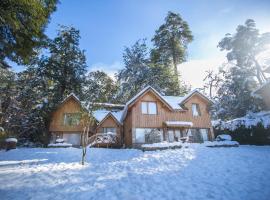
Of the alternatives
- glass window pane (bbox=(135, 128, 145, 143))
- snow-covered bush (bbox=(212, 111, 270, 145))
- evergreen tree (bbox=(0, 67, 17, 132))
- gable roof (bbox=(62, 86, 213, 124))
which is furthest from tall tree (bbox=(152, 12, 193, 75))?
evergreen tree (bbox=(0, 67, 17, 132))

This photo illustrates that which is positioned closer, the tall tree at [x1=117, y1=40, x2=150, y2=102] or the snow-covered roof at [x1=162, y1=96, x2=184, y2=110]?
the snow-covered roof at [x1=162, y1=96, x2=184, y2=110]

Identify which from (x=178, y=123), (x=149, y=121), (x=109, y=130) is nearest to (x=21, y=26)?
(x=149, y=121)

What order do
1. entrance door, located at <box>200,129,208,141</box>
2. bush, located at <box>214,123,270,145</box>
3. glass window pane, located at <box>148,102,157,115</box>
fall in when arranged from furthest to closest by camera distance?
entrance door, located at <box>200,129,208,141</box>, glass window pane, located at <box>148,102,157,115</box>, bush, located at <box>214,123,270,145</box>

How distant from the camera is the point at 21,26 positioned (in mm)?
8797

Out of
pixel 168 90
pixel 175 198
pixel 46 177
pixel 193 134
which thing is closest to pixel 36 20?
pixel 46 177

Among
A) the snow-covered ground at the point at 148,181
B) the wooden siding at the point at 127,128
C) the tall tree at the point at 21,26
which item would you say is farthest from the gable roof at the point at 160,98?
the tall tree at the point at 21,26

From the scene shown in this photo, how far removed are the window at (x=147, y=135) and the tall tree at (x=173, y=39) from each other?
20.4m

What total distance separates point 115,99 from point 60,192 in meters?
32.9

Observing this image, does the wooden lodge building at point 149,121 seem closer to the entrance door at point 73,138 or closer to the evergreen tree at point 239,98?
the entrance door at point 73,138

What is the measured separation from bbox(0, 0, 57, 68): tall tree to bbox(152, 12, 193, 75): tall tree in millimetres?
32668

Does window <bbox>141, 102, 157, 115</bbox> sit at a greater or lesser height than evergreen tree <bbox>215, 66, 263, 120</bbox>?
lesser

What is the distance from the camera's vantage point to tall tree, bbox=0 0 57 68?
26.4 ft

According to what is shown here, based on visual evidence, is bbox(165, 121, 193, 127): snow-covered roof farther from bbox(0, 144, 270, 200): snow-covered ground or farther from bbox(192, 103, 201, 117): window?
bbox(0, 144, 270, 200): snow-covered ground

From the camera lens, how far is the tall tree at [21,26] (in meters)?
8.05
